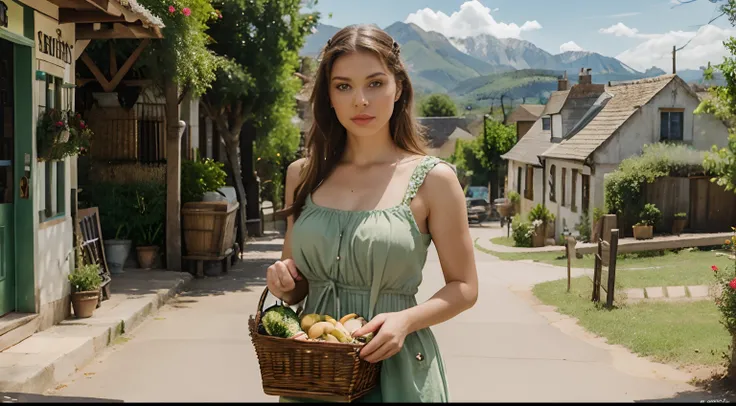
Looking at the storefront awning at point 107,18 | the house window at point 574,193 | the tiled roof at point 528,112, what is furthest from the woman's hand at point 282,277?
the tiled roof at point 528,112

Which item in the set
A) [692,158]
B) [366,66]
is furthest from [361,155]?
[692,158]

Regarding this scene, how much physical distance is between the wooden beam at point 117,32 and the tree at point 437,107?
112m

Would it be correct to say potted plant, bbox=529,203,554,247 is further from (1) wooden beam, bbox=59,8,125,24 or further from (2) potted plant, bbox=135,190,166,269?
(1) wooden beam, bbox=59,8,125,24

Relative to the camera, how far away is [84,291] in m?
9.85

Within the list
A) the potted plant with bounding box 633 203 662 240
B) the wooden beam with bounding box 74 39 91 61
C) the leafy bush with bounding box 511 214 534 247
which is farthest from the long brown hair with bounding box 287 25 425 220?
the leafy bush with bounding box 511 214 534 247

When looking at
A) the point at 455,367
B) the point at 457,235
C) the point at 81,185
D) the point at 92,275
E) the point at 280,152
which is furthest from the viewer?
the point at 280,152

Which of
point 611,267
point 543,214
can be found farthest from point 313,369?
point 543,214

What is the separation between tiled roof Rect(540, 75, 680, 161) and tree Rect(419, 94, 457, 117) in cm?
9062

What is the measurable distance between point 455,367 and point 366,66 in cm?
621

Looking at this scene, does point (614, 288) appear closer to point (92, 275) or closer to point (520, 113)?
point (92, 275)

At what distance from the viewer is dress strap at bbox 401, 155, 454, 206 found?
2674mm

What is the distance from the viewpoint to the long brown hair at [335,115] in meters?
2.73

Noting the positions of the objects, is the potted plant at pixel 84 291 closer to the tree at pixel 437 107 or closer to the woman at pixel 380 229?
the woman at pixel 380 229

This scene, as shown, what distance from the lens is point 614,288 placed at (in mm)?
13227
